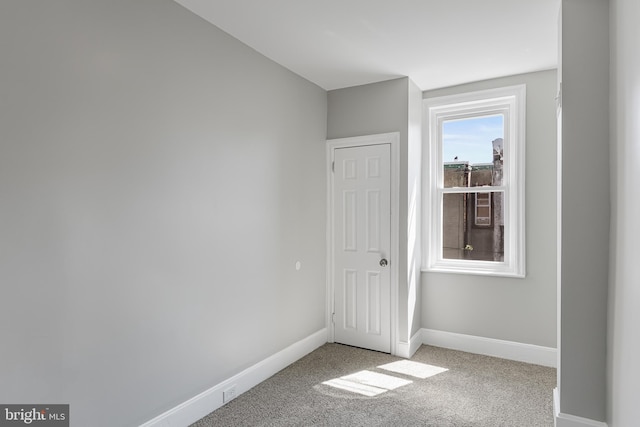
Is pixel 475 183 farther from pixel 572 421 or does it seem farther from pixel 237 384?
pixel 237 384

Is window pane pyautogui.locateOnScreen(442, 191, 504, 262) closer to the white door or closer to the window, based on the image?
the window

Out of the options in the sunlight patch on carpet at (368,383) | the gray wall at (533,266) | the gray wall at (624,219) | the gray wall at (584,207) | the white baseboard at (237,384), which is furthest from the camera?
the gray wall at (533,266)

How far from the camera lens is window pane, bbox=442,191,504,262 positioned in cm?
362

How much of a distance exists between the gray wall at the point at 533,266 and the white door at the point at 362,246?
91 cm

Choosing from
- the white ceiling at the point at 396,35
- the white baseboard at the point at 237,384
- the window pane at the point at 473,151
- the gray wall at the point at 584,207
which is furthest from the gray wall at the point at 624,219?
the white baseboard at the point at 237,384

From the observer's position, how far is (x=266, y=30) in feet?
8.61

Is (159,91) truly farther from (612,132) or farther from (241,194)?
(612,132)

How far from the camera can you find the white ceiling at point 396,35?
91.4 inches

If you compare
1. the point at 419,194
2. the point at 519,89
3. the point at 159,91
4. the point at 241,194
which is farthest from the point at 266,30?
the point at 519,89

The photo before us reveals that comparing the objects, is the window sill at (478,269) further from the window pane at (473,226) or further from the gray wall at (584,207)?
the gray wall at (584,207)

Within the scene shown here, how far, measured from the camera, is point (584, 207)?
2.13 m

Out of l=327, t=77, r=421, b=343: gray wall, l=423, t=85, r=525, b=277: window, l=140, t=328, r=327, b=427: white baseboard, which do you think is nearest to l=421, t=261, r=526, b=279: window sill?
l=423, t=85, r=525, b=277: window

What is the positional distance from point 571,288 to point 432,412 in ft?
4.03

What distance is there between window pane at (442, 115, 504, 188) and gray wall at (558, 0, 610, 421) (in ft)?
4.71
